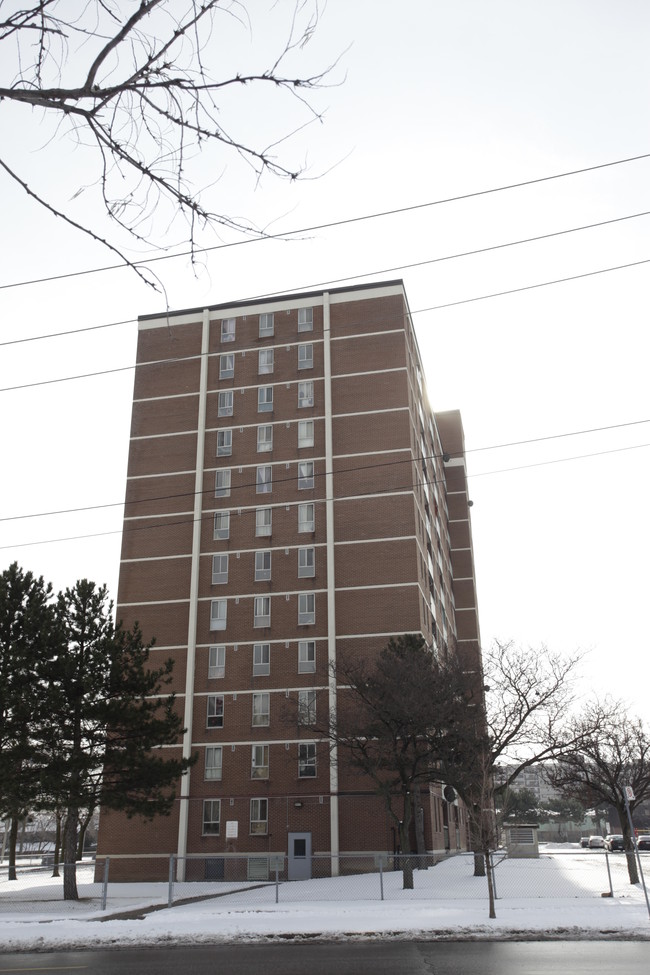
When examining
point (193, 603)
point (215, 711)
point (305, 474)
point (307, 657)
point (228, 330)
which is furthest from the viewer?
point (228, 330)

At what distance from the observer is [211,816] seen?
138 feet

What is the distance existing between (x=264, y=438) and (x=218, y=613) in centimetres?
1148

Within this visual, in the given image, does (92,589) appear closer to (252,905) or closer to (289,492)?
(252,905)

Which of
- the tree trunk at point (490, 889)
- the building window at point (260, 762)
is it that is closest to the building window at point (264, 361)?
the building window at point (260, 762)

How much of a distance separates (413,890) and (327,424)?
1151 inches

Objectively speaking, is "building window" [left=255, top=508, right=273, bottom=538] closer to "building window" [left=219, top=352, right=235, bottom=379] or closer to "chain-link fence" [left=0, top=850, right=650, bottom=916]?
"building window" [left=219, top=352, right=235, bottom=379]

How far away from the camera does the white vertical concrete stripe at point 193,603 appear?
41.7 m

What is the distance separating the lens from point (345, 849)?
3969cm

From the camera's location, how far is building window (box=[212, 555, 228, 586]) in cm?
4725

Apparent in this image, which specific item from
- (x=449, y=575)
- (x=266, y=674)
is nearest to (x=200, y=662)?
(x=266, y=674)

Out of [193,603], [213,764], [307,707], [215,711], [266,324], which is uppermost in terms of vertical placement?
Answer: [266,324]

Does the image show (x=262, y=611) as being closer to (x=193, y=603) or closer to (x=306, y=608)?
(x=306, y=608)

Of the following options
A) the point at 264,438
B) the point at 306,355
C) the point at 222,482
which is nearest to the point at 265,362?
the point at 306,355

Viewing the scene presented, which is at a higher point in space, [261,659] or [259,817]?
[261,659]
